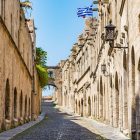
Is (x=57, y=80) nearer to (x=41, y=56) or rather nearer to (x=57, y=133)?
(x=41, y=56)

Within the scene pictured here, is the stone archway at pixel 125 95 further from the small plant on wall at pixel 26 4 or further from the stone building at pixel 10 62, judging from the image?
the small plant on wall at pixel 26 4

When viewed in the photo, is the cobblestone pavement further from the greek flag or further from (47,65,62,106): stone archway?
(47,65,62,106): stone archway

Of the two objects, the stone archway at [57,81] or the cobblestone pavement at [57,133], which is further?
the stone archway at [57,81]

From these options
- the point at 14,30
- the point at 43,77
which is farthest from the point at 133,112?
the point at 43,77

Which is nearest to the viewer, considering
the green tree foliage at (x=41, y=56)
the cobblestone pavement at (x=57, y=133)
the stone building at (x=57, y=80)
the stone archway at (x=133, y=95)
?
the stone archway at (x=133, y=95)

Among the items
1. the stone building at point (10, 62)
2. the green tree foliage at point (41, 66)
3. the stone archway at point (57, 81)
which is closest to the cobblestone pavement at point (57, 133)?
the stone building at point (10, 62)

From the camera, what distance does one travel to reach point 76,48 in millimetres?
79938

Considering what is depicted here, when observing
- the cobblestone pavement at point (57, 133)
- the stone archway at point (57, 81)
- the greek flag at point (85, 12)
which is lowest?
the cobblestone pavement at point (57, 133)

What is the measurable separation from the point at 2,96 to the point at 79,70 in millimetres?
48236

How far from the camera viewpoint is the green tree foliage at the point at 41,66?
71.5 metres

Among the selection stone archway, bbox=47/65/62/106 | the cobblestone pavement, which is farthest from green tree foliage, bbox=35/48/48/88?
the cobblestone pavement

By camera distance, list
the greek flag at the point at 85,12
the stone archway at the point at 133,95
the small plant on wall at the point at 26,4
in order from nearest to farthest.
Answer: the stone archway at the point at 133,95
the small plant on wall at the point at 26,4
the greek flag at the point at 85,12

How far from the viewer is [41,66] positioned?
75.2 meters

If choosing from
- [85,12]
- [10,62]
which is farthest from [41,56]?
[10,62]
